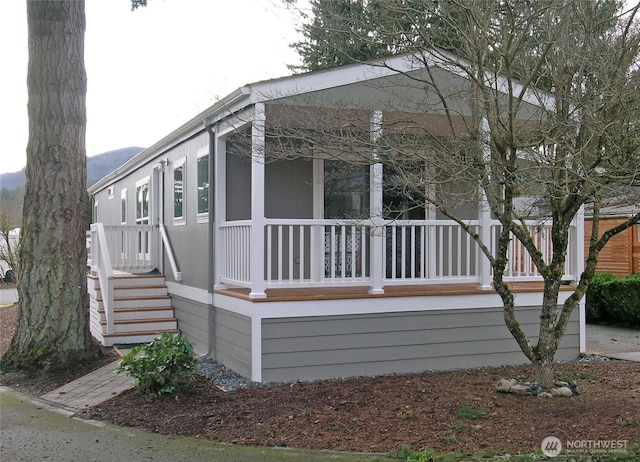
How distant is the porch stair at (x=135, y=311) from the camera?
9.07 m

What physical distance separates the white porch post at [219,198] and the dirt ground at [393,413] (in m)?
1.77

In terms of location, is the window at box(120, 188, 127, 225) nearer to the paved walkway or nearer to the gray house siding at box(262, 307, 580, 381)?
the paved walkway

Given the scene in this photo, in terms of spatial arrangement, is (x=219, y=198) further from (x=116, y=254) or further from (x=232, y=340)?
(x=116, y=254)

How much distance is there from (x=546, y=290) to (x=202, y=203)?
5.04 m

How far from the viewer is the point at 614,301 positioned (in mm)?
11219

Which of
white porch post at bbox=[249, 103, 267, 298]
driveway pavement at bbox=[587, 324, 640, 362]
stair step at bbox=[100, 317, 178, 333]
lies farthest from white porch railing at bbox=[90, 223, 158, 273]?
driveway pavement at bbox=[587, 324, 640, 362]

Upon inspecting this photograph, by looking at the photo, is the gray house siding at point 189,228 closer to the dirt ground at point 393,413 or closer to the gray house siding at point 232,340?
the gray house siding at point 232,340

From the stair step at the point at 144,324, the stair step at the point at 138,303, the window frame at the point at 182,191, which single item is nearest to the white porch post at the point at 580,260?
the window frame at the point at 182,191

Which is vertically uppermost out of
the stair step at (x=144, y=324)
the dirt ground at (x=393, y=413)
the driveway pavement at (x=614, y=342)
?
the stair step at (x=144, y=324)

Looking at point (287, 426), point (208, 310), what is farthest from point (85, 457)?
point (208, 310)

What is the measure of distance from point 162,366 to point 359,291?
2518mm

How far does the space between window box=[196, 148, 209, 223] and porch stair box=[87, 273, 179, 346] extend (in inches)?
77.4

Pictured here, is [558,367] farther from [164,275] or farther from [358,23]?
[164,275]

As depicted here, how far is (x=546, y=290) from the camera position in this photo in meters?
5.77
